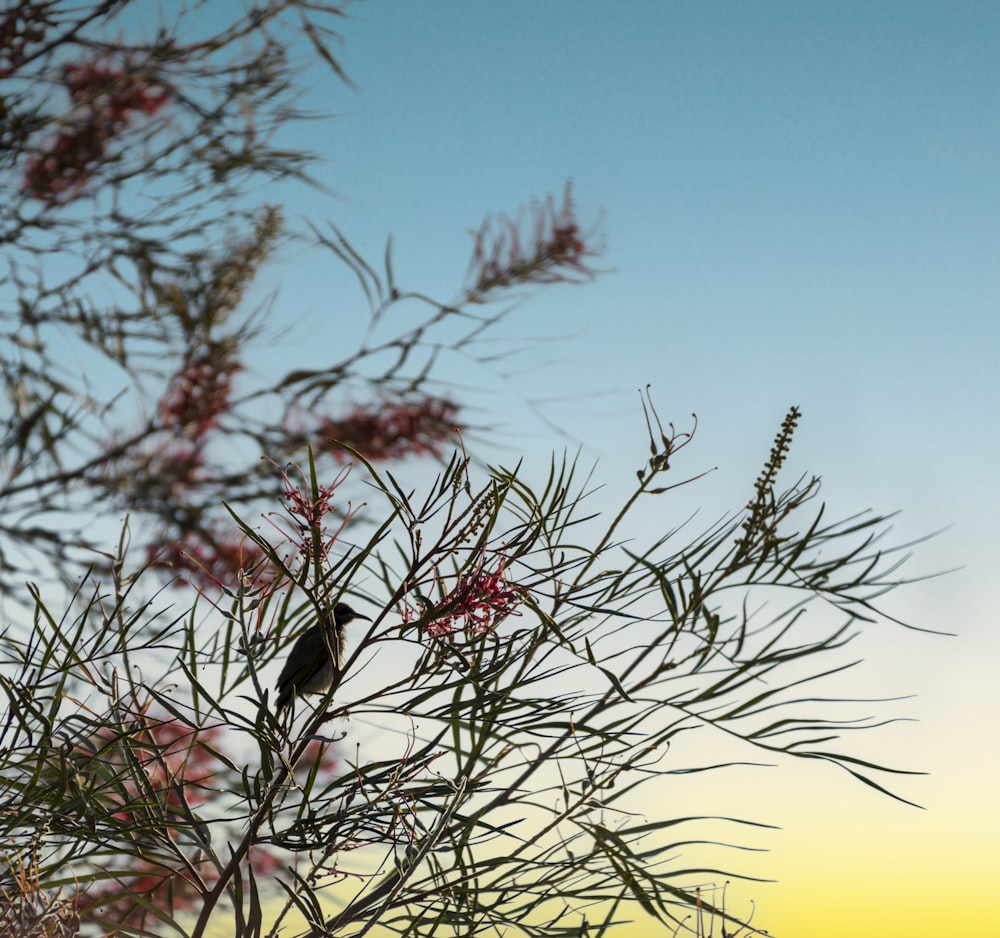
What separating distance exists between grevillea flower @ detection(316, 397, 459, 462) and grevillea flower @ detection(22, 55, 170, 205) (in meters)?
1.02

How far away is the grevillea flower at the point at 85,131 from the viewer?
2.87 m

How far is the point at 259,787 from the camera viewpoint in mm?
591

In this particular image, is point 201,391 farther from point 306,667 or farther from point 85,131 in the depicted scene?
point 306,667

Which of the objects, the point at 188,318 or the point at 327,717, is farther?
the point at 188,318

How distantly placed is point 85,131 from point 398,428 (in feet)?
4.04

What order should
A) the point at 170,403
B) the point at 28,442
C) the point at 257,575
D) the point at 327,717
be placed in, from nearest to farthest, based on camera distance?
the point at 327,717 → the point at 257,575 → the point at 28,442 → the point at 170,403

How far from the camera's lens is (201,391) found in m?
2.83

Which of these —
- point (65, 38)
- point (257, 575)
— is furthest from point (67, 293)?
point (257, 575)

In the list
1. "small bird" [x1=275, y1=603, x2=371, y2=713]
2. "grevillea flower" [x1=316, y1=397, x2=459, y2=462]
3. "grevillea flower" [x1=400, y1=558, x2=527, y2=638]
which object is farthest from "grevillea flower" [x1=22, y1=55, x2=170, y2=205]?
"grevillea flower" [x1=400, y1=558, x2=527, y2=638]

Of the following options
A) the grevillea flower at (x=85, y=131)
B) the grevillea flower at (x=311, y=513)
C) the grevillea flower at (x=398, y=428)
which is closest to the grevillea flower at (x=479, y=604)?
the grevillea flower at (x=311, y=513)

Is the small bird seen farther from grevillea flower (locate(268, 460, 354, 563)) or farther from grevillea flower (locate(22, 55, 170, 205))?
grevillea flower (locate(22, 55, 170, 205))

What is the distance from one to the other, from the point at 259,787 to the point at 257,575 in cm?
13

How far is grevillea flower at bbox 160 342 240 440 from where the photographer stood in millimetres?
2816

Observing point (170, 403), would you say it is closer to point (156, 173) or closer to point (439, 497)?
point (156, 173)
